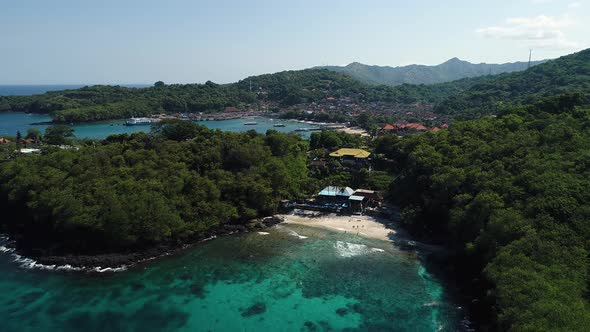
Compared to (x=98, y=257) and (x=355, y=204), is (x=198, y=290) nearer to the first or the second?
(x=98, y=257)

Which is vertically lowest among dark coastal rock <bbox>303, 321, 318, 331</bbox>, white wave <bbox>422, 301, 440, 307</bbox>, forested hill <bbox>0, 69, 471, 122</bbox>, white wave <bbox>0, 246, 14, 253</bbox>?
dark coastal rock <bbox>303, 321, 318, 331</bbox>

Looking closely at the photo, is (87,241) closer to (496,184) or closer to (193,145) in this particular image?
(193,145)

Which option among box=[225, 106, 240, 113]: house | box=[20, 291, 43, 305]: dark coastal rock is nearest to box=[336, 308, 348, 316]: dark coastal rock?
box=[20, 291, 43, 305]: dark coastal rock

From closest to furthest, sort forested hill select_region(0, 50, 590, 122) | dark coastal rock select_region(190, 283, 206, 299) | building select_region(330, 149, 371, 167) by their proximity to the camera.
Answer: dark coastal rock select_region(190, 283, 206, 299)
building select_region(330, 149, 371, 167)
forested hill select_region(0, 50, 590, 122)

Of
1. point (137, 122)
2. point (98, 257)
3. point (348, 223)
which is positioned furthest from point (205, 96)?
point (98, 257)

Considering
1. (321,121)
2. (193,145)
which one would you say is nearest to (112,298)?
(193,145)

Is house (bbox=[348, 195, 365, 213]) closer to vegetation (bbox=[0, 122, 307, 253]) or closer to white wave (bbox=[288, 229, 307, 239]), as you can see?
vegetation (bbox=[0, 122, 307, 253])

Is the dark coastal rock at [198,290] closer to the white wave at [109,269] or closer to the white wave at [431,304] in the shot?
the white wave at [109,269]
